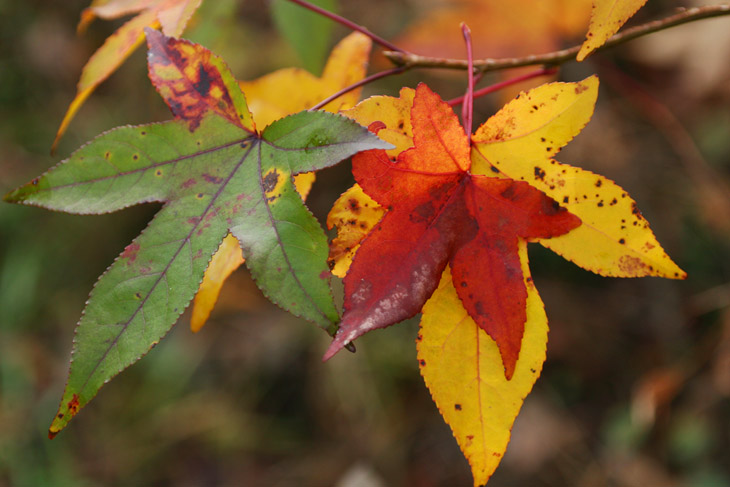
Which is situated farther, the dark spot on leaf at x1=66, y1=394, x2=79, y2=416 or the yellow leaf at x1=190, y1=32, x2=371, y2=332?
the yellow leaf at x1=190, y1=32, x2=371, y2=332

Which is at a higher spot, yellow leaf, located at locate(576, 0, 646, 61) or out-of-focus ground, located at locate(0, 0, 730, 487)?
yellow leaf, located at locate(576, 0, 646, 61)

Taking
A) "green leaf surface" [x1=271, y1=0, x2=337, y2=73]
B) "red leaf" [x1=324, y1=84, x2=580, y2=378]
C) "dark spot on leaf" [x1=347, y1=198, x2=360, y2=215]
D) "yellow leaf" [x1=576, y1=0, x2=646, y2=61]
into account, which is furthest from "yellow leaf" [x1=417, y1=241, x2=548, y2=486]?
"green leaf surface" [x1=271, y1=0, x2=337, y2=73]

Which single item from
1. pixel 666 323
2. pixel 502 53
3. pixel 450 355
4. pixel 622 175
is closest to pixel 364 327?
pixel 450 355

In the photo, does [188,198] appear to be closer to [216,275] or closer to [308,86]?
[216,275]

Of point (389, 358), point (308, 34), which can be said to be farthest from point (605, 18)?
point (389, 358)

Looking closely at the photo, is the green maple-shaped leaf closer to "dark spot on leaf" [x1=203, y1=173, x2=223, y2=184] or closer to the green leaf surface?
"dark spot on leaf" [x1=203, y1=173, x2=223, y2=184]

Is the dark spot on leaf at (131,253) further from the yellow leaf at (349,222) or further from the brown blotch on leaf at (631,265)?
the brown blotch on leaf at (631,265)
